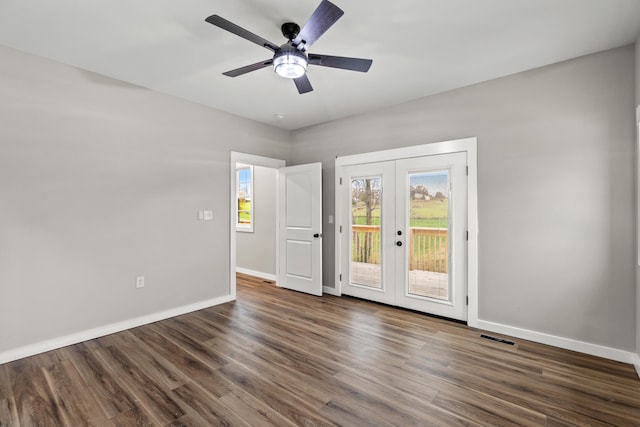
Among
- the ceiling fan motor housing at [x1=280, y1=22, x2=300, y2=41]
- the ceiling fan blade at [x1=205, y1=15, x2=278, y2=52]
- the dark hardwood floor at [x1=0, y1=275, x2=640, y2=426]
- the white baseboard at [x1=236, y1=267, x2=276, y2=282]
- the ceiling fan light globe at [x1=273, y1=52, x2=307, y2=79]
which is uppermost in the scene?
the ceiling fan motor housing at [x1=280, y1=22, x2=300, y2=41]

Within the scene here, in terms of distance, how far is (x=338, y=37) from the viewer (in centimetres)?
246

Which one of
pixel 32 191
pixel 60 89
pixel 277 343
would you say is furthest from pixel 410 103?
pixel 32 191

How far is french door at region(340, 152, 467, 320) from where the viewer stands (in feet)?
11.4

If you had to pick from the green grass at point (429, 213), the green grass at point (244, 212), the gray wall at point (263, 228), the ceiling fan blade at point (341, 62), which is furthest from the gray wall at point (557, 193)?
the green grass at point (244, 212)

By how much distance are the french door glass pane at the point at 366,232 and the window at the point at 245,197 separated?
240 cm

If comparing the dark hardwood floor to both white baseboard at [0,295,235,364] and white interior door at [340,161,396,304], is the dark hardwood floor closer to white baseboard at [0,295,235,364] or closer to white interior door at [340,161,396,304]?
white baseboard at [0,295,235,364]

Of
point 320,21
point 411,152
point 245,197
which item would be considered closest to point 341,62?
point 320,21

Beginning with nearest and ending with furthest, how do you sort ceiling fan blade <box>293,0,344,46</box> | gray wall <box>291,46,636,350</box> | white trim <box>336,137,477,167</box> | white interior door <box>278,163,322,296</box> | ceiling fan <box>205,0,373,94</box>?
ceiling fan blade <box>293,0,344,46</box>
ceiling fan <box>205,0,373,94</box>
gray wall <box>291,46,636,350</box>
white trim <box>336,137,477,167</box>
white interior door <box>278,163,322,296</box>

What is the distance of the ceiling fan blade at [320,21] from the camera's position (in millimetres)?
1677

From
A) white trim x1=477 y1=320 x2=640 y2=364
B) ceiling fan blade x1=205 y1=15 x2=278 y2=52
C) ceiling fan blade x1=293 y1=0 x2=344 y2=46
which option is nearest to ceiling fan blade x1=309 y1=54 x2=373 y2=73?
ceiling fan blade x1=293 y1=0 x2=344 y2=46

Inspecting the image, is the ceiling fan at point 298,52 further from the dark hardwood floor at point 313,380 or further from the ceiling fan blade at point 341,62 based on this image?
the dark hardwood floor at point 313,380

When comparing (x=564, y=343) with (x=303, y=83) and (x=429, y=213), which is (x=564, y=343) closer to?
(x=429, y=213)

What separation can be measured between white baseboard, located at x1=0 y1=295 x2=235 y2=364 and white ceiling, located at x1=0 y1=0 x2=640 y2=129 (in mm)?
2654

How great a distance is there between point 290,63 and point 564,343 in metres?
3.51
